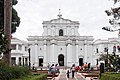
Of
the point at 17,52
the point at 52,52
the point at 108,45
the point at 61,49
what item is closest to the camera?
the point at 17,52

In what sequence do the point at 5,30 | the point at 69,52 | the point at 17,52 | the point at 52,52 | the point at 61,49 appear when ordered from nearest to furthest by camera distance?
the point at 5,30 < the point at 17,52 < the point at 52,52 < the point at 69,52 < the point at 61,49

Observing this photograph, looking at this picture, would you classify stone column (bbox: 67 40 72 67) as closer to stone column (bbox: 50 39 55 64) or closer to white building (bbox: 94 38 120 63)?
stone column (bbox: 50 39 55 64)

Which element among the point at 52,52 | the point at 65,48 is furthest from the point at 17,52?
the point at 65,48

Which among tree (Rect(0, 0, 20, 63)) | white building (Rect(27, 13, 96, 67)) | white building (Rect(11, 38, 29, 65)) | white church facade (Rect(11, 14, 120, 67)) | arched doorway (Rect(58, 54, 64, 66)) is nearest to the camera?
tree (Rect(0, 0, 20, 63))

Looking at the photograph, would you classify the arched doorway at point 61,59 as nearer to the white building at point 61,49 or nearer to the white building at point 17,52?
the white building at point 61,49

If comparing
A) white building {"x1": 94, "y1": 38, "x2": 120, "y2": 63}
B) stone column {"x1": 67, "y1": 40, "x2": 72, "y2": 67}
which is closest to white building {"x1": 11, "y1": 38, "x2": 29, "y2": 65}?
stone column {"x1": 67, "y1": 40, "x2": 72, "y2": 67}

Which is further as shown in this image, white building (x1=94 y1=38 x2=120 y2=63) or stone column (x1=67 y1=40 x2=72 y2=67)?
stone column (x1=67 y1=40 x2=72 y2=67)

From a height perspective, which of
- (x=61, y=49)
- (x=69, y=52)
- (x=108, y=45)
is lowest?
(x=69, y=52)

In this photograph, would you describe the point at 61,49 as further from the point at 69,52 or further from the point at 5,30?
the point at 5,30

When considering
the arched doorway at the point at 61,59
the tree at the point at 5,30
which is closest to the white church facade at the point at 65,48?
the arched doorway at the point at 61,59

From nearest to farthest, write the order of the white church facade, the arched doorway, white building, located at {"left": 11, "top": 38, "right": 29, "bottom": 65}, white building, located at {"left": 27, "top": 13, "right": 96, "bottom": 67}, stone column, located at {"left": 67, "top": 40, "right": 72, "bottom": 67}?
white building, located at {"left": 11, "top": 38, "right": 29, "bottom": 65} → stone column, located at {"left": 67, "top": 40, "right": 72, "bottom": 67} → the white church facade → white building, located at {"left": 27, "top": 13, "right": 96, "bottom": 67} → the arched doorway

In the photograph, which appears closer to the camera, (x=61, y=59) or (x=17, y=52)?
(x=17, y=52)

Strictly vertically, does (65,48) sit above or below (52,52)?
above

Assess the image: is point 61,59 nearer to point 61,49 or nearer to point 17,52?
point 61,49
